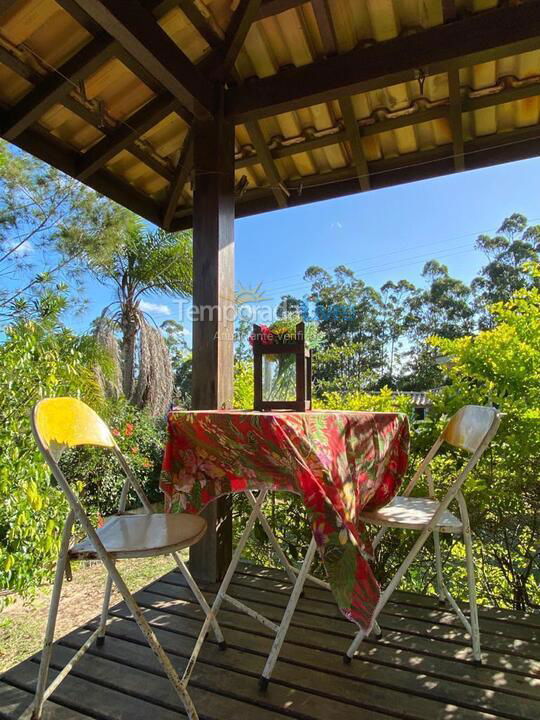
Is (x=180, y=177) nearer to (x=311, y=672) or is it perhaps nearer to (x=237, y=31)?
(x=237, y=31)

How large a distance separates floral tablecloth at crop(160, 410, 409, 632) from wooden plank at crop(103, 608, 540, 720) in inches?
15.3

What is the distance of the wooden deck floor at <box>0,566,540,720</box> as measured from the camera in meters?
1.31

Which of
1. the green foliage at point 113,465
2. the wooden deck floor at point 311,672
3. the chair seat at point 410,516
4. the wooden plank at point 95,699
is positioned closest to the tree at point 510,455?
the wooden deck floor at point 311,672

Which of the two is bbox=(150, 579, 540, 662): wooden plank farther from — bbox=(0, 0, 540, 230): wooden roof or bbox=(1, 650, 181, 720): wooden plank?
bbox=(0, 0, 540, 230): wooden roof

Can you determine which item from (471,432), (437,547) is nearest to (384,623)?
(437,547)

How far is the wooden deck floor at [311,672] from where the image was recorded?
1306mm

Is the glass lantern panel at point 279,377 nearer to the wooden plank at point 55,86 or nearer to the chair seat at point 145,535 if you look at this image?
the chair seat at point 145,535

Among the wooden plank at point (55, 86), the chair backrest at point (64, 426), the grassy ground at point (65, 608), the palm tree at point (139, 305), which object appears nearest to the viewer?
the chair backrest at point (64, 426)

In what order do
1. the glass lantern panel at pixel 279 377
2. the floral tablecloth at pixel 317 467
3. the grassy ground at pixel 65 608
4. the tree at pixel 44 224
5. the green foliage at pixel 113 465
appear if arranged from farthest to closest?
the tree at pixel 44 224, the green foliage at pixel 113 465, the grassy ground at pixel 65 608, the glass lantern panel at pixel 279 377, the floral tablecloth at pixel 317 467

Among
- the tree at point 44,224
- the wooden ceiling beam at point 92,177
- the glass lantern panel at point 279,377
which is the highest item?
the tree at point 44,224

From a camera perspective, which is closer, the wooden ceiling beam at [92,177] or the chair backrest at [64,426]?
the chair backrest at [64,426]

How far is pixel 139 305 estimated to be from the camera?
895 centimetres

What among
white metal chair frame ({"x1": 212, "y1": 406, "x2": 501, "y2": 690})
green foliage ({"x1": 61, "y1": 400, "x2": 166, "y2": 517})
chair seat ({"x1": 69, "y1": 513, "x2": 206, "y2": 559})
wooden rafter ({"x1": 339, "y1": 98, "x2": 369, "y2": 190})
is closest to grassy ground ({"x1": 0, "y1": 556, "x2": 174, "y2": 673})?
green foliage ({"x1": 61, "y1": 400, "x2": 166, "y2": 517})

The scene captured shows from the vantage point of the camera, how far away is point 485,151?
2633mm
